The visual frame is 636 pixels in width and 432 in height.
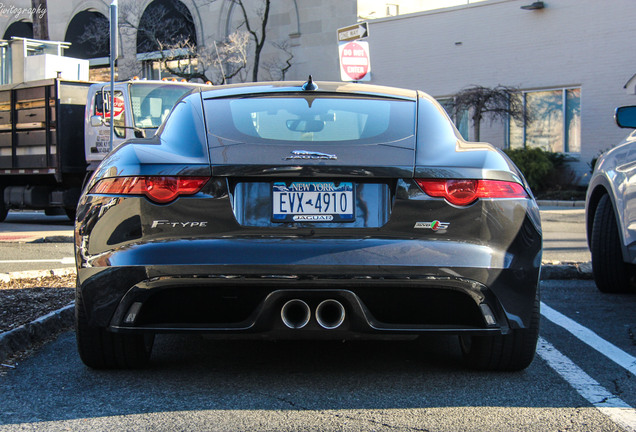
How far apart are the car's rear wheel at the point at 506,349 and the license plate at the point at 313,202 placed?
101 centimetres

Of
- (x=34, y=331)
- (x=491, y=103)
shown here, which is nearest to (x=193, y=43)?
(x=491, y=103)

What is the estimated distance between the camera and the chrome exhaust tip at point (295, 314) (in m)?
3.78

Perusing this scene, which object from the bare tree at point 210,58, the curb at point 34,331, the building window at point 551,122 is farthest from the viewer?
the bare tree at point 210,58

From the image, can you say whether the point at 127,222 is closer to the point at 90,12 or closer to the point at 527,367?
the point at 527,367

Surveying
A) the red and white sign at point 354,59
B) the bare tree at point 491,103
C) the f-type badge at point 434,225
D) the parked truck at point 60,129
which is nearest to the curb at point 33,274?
the f-type badge at point 434,225

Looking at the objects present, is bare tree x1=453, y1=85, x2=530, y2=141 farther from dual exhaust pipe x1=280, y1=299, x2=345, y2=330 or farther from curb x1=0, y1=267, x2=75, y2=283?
dual exhaust pipe x1=280, y1=299, x2=345, y2=330

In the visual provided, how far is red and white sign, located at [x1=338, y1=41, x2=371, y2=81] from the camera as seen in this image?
13.1 m

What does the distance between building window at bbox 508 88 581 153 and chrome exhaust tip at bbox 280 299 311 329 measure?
66.4 ft

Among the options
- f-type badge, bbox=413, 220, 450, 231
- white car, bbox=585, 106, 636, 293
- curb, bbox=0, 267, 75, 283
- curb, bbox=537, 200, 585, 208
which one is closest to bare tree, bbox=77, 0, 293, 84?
curb, bbox=537, 200, 585, 208

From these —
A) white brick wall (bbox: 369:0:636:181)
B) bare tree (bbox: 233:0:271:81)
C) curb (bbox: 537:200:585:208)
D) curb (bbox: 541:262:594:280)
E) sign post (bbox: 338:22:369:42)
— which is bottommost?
curb (bbox: 537:200:585:208)

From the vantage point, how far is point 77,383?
4004 millimetres

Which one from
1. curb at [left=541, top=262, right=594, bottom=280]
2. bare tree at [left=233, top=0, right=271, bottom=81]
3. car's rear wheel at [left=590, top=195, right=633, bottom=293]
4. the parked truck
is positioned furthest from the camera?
bare tree at [left=233, top=0, right=271, bottom=81]

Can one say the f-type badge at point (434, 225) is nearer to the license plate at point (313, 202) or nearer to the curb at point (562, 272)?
the license plate at point (313, 202)

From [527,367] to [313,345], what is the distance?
4.06 feet
